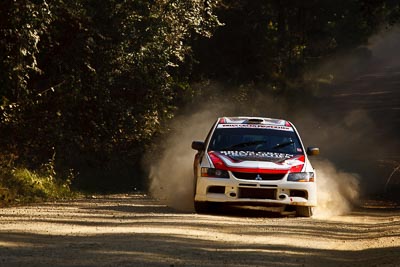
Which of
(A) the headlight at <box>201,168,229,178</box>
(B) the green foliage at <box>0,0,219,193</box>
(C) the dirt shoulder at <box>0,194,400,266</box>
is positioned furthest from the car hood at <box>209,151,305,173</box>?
(B) the green foliage at <box>0,0,219,193</box>

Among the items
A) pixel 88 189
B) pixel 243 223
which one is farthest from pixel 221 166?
pixel 88 189

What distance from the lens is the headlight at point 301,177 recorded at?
18547mm

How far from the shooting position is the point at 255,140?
19719 mm

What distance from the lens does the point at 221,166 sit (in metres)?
18.5

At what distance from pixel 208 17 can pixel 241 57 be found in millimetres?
14483

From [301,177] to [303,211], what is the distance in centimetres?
67

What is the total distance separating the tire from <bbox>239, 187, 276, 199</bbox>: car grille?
0.70m

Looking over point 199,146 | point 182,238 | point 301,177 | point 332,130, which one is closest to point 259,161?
point 301,177

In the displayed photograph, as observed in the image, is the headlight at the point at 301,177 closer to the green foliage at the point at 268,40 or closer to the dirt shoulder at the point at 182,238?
the dirt shoulder at the point at 182,238

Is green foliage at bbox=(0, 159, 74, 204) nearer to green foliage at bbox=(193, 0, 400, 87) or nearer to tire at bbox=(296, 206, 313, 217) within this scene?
tire at bbox=(296, 206, 313, 217)

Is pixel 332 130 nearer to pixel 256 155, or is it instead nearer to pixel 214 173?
pixel 256 155

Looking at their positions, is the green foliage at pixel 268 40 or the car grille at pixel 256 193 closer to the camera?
the car grille at pixel 256 193

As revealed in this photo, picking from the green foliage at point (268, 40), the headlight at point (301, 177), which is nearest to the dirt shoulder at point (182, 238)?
the headlight at point (301, 177)

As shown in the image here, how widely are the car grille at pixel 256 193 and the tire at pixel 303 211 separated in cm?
70
